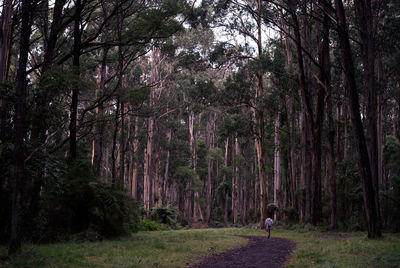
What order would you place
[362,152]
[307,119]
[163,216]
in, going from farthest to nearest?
[163,216] → [307,119] → [362,152]

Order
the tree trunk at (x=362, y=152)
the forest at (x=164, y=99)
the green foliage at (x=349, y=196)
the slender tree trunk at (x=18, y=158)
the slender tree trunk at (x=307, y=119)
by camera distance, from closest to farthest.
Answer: the slender tree trunk at (x=18, y=158)
the forest at (x=164, y=99)
the tree trunk at (x=362, y=152)
the slender tree trunk at (x=307, y=119)
the green foliage at (x=349, y=196)

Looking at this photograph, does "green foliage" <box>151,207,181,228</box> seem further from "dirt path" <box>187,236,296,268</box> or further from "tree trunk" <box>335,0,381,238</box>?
"dirt path" <box>187,236,296,268</box>

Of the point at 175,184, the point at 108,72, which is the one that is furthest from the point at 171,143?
the point at 175,184

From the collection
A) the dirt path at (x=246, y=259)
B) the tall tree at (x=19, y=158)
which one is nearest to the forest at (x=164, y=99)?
the tall tree at (x=19, y=158)

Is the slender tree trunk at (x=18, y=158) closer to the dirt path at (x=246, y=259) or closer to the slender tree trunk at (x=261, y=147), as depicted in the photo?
the dirt path at (x=246, y=259)

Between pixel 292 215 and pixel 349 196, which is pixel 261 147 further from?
pixel 349 196

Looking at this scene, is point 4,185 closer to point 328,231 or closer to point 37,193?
point 37,193

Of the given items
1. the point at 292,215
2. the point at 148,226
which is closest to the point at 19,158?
the point at 148,226

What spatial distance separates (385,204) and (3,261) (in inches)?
649

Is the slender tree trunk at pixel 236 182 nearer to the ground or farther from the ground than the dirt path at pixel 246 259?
farther from the ground

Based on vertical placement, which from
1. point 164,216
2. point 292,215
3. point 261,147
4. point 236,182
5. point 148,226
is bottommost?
point 148,226

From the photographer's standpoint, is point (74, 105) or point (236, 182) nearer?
point (74, 105)

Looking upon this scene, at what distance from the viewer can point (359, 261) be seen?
8.08 m

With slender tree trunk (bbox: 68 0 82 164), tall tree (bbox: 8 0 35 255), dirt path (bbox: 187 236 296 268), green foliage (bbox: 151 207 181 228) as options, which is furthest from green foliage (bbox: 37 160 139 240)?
green foliage (bbox: 151 207 181 228)
